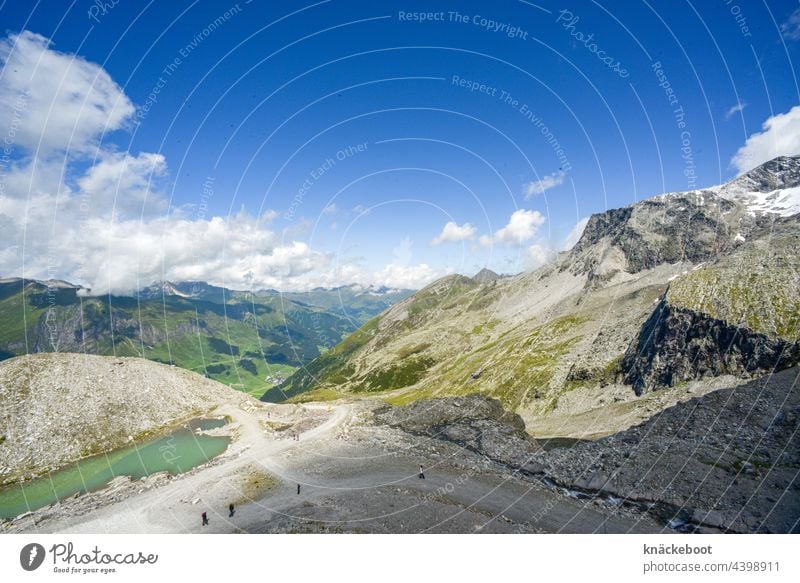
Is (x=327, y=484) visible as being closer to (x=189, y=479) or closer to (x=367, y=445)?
(x=367, y=445)

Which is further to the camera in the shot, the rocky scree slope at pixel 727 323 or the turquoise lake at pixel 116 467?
the rocky scree slope at pixel 727 323

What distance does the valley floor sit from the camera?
35844 mm

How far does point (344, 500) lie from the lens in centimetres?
4069

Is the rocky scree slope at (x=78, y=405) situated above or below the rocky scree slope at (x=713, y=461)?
above

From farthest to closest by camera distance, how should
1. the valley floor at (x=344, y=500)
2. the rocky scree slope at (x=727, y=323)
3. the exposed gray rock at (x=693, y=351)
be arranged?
the rocky scree slope at (x=727, y=323), the exposed gray rock at (x=693, y=351), the valley floor at (x=344, y=500)

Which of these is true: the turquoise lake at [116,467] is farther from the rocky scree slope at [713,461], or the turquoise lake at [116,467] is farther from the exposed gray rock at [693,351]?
the exposed gray rock at [693,351]

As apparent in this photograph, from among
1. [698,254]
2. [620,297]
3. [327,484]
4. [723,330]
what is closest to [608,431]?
[723,330]

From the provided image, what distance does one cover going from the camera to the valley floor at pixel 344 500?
35.8 meters

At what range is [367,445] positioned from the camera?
197 feet

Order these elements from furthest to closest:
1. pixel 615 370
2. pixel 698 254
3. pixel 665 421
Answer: pixel 698 254 < pixel 615 370 < pixel 665 421

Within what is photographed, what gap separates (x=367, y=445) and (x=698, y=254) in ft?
685

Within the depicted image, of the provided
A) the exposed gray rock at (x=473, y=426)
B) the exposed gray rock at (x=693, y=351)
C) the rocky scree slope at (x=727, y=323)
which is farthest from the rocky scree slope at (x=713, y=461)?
the rocky scree slope at (x=727, y=323)

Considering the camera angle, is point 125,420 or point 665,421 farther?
point 125,420

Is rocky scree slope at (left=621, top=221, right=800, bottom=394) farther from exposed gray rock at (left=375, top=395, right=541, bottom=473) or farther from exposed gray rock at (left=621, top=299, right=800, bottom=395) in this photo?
exposed gray rock at (left=375, top=395, right=541, bottom=473)
